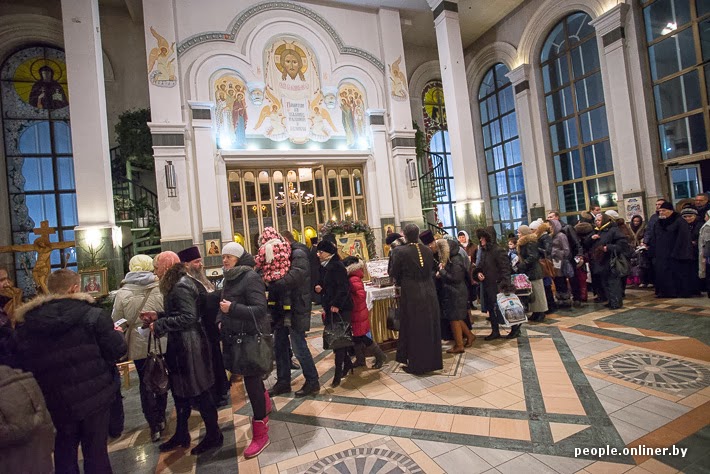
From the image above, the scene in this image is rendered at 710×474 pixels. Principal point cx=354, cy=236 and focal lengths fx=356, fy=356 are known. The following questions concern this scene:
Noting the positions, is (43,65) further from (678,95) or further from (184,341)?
(678,95)

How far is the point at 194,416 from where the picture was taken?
3604 millimetres

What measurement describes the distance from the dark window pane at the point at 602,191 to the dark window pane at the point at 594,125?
1.26 metres

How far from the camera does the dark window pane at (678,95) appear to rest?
26.7ft

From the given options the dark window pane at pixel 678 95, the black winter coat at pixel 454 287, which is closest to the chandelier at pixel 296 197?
the black winter coat at pixel 454 287

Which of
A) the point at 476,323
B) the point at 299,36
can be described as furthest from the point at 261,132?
the point at 476,323

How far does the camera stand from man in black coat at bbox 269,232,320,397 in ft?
11.5

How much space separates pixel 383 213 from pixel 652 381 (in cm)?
817

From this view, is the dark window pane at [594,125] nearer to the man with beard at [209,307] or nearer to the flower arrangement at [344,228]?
the flower arrangement at [344,228]

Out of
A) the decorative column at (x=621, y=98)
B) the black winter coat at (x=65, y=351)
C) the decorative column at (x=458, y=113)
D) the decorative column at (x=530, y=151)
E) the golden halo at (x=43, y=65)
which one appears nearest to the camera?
the black winter coat at (x=65, y=351)

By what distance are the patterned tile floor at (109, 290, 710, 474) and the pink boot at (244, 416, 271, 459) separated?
5 centimetres

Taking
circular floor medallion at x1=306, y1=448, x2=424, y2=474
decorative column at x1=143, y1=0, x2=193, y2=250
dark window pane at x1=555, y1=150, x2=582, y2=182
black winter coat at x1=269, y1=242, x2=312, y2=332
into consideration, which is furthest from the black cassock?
dark window pane at x1=555, y1=150, x2=582, y2=182

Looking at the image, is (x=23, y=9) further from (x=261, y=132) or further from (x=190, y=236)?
(x=190, y=236)

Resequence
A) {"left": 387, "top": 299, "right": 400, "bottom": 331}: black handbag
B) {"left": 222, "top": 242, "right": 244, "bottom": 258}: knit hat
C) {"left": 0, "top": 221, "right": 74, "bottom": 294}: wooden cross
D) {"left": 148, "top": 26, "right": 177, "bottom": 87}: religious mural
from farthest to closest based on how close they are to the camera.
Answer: {"left": 148, "top": 26, "right": 177, "bottom": 87}: religious mural
{"left": 0, "top": 221, "right": 74, "bottom": 294}: wooden cross
{"left": 387, "top": 299, "right": 400, "bottom": 331}: black handbag
{"left": 222, "top": 242, "right": 244, "bottom": 258}: knit hat

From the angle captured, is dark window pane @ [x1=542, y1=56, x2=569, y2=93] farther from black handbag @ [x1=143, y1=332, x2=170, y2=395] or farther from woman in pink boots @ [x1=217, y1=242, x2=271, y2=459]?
black handbag @ [x1=143, y1=332, x2=170, y2=395]
